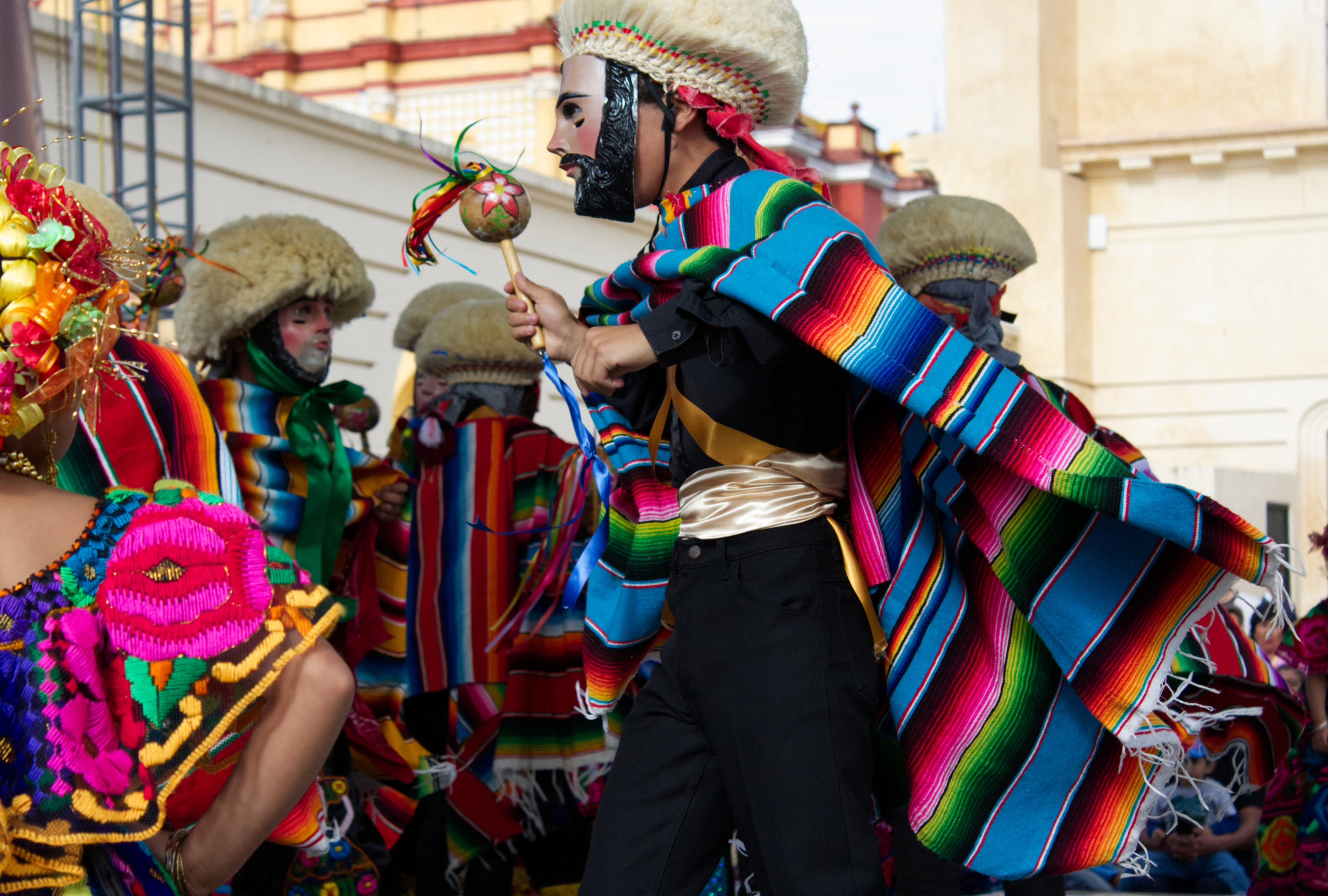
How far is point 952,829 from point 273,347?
2621 mm

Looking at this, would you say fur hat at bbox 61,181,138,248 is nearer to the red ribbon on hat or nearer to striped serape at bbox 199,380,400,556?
striped serape at bbox 199,380,400,556

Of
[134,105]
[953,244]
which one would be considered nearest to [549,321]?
[953,244]

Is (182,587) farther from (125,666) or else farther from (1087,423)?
(1087,423)

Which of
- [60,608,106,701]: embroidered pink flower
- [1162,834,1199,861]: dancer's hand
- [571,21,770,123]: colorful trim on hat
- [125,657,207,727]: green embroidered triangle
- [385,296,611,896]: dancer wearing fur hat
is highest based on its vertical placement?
[571,21,770,123]: colorful trim on hat

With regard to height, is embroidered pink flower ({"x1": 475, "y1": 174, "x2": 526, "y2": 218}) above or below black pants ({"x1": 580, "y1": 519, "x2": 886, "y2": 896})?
above

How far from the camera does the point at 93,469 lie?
11.1ft

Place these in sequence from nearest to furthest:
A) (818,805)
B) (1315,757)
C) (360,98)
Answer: (818,805) → (1315,757) → (360,98)

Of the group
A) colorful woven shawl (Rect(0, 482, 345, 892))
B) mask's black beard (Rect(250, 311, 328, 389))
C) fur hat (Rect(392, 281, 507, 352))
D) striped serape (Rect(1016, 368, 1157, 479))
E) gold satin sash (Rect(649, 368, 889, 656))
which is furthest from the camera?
fur hat (Rect(392, 281, 507, 352))

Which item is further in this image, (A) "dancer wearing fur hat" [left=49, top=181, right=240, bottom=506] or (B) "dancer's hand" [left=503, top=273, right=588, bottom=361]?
(A) "dancer wearing fur hat" [left=49, top=181, right=240, bottom=506]

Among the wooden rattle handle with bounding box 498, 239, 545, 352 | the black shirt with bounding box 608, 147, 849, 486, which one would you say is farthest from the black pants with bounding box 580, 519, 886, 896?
the wooden rattle handle with bounding box 498, 239, 545, 352

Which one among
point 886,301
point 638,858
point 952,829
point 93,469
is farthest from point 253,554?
point 93,469

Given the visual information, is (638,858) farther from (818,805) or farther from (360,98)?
(360,98)

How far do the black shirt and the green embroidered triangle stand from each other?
2.76 feet

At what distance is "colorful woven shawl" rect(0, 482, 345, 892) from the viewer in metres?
1.82
